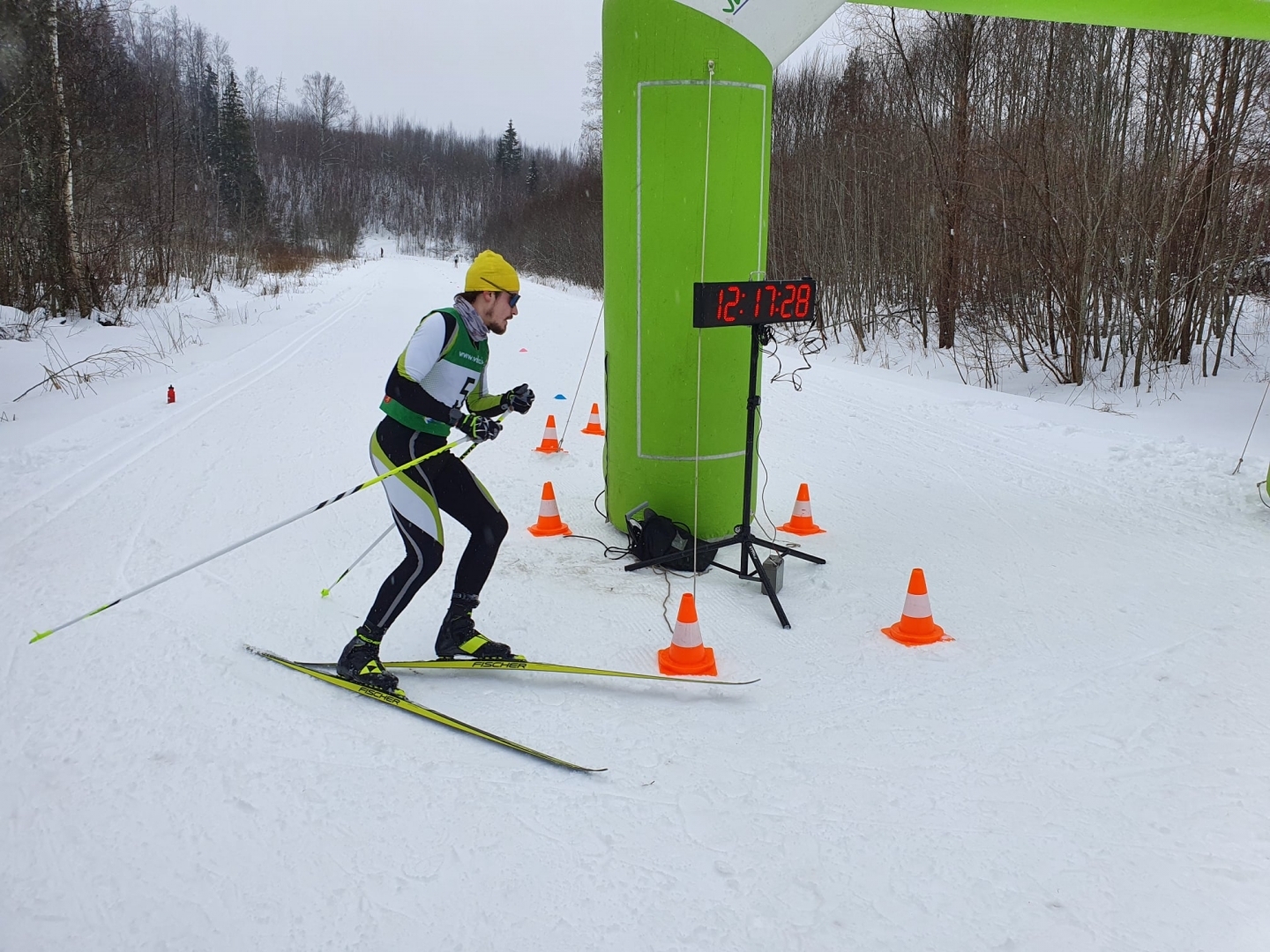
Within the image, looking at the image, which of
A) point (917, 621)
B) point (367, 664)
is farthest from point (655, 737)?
point (917, 621)

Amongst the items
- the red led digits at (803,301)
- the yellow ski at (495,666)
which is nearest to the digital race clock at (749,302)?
the red led digits at (803,301)

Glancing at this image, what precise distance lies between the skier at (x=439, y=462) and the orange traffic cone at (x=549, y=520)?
1962 millimetres

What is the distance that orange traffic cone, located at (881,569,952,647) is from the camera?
4.52 m

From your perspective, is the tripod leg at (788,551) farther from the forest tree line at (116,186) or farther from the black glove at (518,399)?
the forest tree line at (116,186)

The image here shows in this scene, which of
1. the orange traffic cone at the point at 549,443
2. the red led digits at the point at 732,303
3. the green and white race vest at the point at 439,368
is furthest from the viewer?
the orange traffic cone at the point at 549,443

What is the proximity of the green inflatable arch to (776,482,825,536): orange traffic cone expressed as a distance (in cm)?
53

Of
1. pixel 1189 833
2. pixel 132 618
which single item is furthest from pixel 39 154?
pixel 1189 833

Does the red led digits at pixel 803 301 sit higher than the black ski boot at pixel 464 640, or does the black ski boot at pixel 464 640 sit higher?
the red led digits at pixel 803 301

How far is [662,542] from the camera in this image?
559 centimetres

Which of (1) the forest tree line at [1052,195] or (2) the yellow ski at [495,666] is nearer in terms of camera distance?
(2) the yellow ski at [495,666]

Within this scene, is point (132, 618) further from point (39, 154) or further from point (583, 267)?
point (583, 267)

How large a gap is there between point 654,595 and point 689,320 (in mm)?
1832

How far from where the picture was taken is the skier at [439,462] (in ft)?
12.9

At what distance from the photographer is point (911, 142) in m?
17.3
